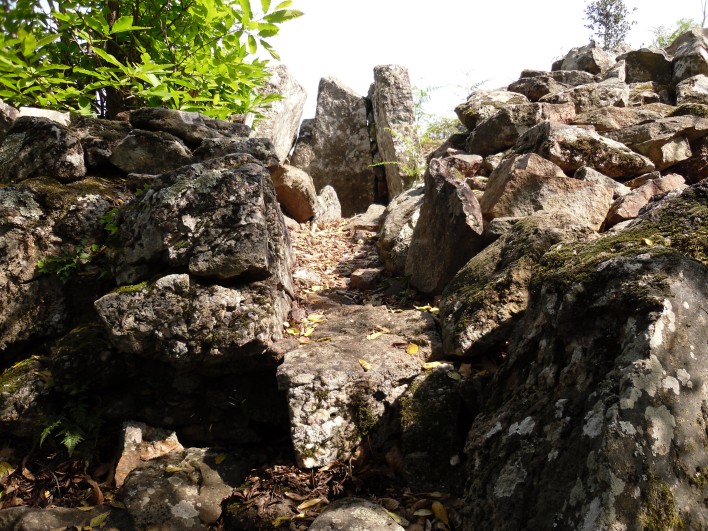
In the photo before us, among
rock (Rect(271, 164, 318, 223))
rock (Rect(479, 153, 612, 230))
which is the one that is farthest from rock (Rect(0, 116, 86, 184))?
rock (Rect(479, 153, 612, 230))

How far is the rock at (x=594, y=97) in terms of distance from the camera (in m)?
9.03

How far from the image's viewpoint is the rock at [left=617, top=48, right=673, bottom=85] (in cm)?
1162

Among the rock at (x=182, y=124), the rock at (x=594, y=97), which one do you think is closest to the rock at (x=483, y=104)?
the rock at (x=594, y=97)

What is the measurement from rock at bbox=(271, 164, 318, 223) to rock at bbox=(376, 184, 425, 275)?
1610mm

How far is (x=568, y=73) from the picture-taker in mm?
11453

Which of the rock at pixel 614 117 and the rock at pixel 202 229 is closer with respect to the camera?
the rock at pixel 202 229

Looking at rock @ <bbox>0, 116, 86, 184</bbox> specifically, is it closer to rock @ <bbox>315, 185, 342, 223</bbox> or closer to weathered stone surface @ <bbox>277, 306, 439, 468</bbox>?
weathered stone surface @ <bbox>277, 306, 439, 468</bbox>

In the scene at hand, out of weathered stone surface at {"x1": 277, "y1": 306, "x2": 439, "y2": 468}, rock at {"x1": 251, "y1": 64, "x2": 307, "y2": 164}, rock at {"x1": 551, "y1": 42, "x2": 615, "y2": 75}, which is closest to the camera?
weathered stone surface at {"x1": 277, "y1": 306, "x2": 439, "y2": 468}

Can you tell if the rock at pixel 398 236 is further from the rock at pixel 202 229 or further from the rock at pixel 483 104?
the rock at pixel 483 104

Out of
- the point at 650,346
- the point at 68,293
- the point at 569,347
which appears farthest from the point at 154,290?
the point at 650,346

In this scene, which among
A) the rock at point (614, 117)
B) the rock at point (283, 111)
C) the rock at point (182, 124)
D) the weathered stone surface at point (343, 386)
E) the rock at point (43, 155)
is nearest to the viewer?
the weathered stone surface at point (343, 386)

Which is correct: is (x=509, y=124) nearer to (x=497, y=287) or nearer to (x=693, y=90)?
(x=693, y=90)

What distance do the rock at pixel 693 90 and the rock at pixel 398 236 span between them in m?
5.88

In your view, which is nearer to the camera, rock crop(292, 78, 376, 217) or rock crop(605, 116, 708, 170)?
rock crop(605, 116, 708, 170)
